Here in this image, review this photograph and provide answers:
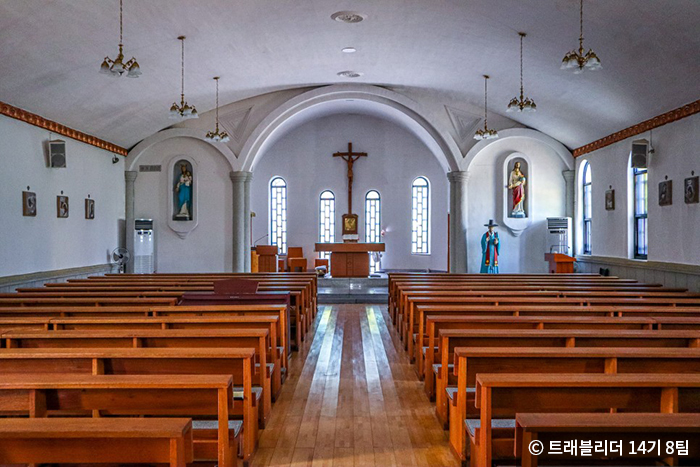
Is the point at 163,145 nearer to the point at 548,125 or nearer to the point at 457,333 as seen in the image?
the point at 548,125

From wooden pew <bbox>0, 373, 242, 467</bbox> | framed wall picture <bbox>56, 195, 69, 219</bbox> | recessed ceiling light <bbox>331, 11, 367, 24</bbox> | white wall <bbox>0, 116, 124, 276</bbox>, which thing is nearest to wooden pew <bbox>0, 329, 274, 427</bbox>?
wooden pew <bbox>0, 373, 242, 467</bbox>

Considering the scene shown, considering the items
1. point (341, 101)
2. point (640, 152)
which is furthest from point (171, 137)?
point (640, 152)

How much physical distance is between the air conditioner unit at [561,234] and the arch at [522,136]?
1457 millimetres

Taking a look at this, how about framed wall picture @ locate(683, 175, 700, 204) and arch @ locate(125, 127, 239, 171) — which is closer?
framed wall picture @ locate(683, 175, 700, 204)

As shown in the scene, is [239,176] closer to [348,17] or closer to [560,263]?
[348,17]

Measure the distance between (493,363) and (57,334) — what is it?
8.94 ft

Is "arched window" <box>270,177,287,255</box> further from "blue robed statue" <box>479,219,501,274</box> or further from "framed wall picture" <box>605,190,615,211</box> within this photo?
"framed wall picture" <box>605,190,615,211</box>

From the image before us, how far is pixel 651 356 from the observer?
3.10m

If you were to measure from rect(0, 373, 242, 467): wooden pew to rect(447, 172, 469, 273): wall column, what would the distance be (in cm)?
1279

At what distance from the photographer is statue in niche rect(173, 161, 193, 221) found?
49.6 ft

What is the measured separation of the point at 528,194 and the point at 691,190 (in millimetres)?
5942

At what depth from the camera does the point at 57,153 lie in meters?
10.9

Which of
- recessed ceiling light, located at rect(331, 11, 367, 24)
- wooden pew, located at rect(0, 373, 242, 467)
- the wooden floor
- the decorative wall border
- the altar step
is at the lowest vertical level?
the wooden floor

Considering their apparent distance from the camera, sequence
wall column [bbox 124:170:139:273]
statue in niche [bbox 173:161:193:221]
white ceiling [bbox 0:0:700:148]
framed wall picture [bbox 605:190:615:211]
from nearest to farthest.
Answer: white ceiling [bbox 0:0:700:148] < framed wall picture [bbox 605:190:615:211] < wall column [bbox 124:170:139:273] < statue in niche [bbox 173:161:193:221]
